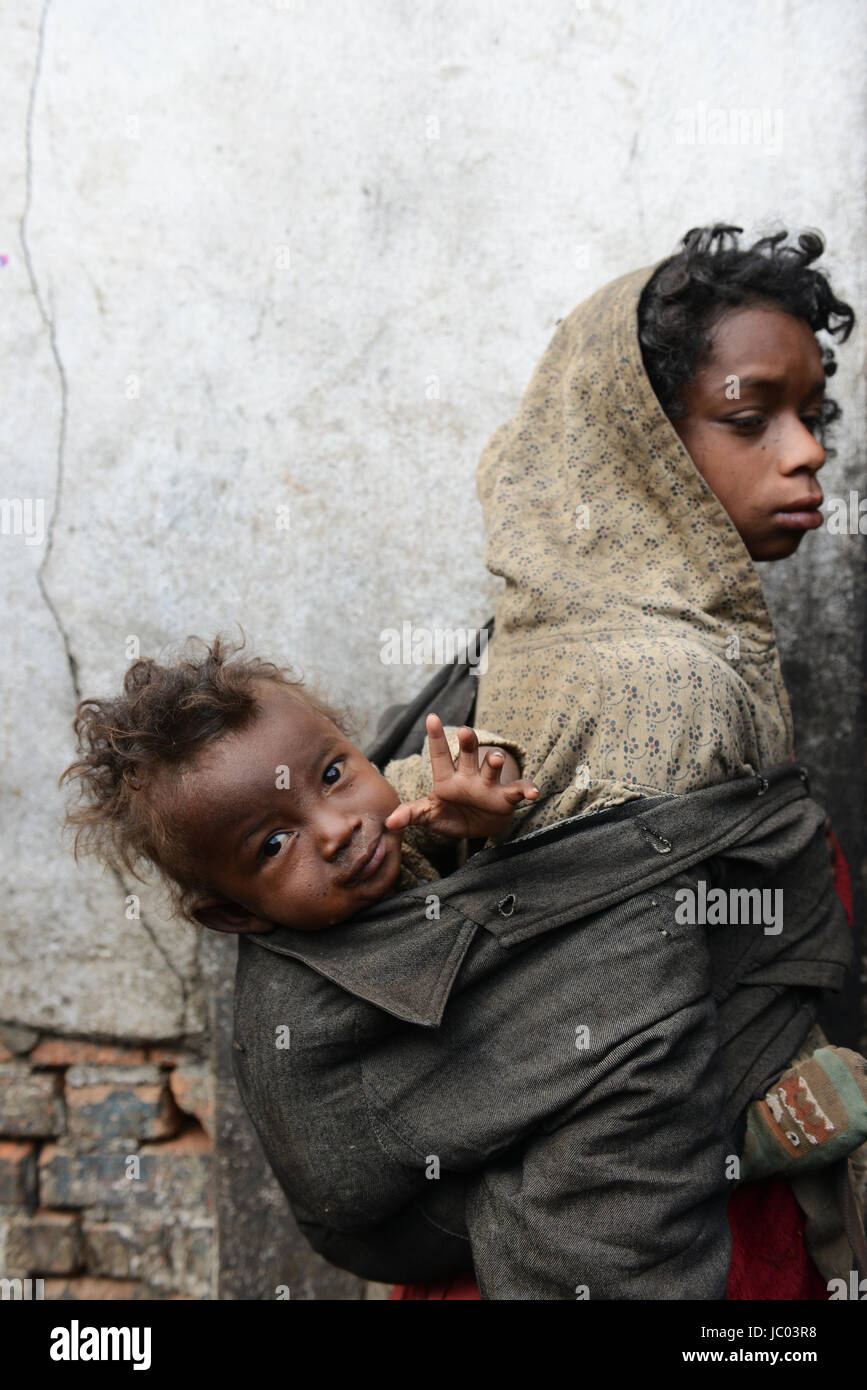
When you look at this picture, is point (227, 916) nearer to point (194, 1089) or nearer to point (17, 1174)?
point (194, 1089)

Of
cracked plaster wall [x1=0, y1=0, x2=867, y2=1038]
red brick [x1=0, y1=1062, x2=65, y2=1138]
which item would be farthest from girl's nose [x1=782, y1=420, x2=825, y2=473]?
red brick [x1=0, y1=1062, x2=65, y2=1138]

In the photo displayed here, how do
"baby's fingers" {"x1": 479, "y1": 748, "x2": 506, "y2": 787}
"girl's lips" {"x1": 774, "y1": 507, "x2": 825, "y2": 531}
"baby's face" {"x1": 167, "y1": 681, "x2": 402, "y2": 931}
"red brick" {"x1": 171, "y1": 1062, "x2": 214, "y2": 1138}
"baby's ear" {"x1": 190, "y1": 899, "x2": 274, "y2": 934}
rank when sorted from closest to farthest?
"baby's fingers" {"x1": 479, "y1": 748, "x2": 506, "y2": 787}
"baby's face" {"x1": 167, "y1": 681, "x2": 402, "y2": 931}
"baby's ear" {"x1": 190, "y1": 899, "x2": 274, "y2": 934}
"girl's lips" {"x1": 774, "y1": 507, "x2": 825, "y2": 531}
"red brick" {"x1": 171, "y1": 1062, "x2": 214, "y2": 1138}

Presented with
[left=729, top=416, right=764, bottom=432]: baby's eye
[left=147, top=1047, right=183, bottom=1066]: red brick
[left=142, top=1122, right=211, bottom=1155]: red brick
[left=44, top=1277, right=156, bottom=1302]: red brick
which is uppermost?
[left=729, top=416, right=764, bottom=432]: baby's eye

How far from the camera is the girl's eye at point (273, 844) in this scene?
1.41m

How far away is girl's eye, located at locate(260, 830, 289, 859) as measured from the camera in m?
1.41

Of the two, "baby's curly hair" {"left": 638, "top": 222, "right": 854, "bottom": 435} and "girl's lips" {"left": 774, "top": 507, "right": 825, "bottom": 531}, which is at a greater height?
"baby's curly hair" {"left": 638, "top": 222, "right": 854, "bottom": 435}

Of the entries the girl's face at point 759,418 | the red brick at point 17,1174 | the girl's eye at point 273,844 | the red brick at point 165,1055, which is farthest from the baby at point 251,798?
the red brick at point 17,1174

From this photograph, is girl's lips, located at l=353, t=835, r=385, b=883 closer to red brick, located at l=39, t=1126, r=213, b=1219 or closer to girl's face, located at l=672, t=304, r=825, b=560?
girl's face, located at l=672, t=304, r=825, b=560

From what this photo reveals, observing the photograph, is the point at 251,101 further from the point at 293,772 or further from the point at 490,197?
the point at 293,772

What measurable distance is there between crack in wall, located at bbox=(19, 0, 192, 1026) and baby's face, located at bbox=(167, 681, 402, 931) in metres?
0.89

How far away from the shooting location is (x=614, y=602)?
1.54m

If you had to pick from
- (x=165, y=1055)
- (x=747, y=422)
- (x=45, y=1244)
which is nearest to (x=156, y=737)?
(x=747, y=422)

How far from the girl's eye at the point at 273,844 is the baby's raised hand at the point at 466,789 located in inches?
7.6

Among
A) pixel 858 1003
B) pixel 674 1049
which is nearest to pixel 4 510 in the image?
pixel 674 1049
